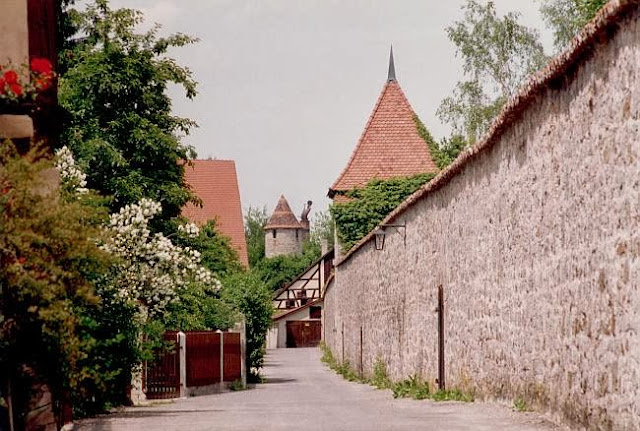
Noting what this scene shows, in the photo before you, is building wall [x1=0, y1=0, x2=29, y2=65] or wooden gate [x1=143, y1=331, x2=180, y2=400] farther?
wooden gate [x1=143, y1=331, x2=180, y2=400]

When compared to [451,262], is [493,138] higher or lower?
higher

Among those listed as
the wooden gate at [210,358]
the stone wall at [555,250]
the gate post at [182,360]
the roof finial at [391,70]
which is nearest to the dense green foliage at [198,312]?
the gate post at [182,360]

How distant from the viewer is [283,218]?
384 feet

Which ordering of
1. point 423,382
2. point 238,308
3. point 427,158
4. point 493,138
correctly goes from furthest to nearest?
point 427,158, point 238,308, point 423,382, point 493,138

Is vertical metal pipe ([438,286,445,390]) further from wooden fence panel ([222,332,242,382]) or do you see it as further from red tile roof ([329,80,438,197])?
red tile roof ([329,80,438,197])

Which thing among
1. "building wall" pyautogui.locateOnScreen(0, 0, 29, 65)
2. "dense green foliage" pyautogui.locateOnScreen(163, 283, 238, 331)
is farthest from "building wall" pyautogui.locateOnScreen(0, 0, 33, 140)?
"dense green foliage" pyautogui.locateOnScreen(163, 283, 238, 331)

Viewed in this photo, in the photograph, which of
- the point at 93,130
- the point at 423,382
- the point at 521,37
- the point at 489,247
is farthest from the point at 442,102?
the point at 489,247

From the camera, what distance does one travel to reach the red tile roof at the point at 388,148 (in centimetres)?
4384

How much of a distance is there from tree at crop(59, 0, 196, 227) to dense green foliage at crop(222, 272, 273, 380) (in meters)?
3.22

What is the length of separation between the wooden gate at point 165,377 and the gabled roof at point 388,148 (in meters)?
17.9

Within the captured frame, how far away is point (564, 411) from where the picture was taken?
12094 millimetres

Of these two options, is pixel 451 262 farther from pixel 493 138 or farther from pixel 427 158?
pixel 427 158

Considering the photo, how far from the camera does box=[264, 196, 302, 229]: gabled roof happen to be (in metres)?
116

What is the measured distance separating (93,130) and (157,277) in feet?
37.6
